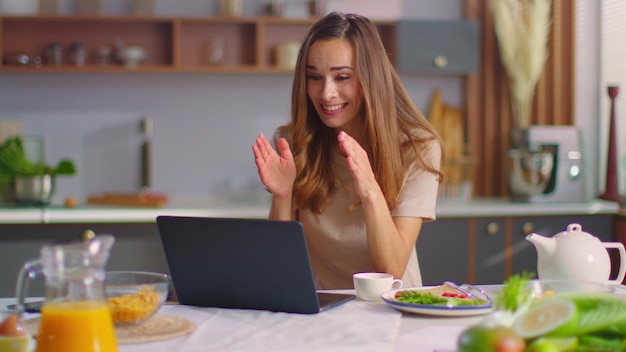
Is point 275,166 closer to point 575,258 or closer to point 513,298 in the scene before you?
point 575,258

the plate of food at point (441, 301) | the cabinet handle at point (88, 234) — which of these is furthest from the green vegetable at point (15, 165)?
the plate of food at point (441, 301)

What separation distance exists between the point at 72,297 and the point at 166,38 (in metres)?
3.01

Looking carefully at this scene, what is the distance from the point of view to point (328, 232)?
2312mm

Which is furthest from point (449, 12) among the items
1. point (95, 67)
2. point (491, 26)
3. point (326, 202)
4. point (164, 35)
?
point (326, 202)

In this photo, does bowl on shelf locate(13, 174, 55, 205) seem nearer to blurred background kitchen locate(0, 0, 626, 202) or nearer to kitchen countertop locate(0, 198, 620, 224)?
kitchen countertop locate(0, 198, 620, 224)

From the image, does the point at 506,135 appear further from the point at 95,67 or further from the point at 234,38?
the point at 95,67

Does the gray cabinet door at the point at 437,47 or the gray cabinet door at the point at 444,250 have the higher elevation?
the gray cabinet door at the point at 437,47

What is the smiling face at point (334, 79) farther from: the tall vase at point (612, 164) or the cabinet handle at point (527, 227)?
the tall vase at point (612, 164)

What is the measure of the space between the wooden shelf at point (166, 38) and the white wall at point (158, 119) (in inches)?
3.5

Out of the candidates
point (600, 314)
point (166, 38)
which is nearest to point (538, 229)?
point (166, 38)

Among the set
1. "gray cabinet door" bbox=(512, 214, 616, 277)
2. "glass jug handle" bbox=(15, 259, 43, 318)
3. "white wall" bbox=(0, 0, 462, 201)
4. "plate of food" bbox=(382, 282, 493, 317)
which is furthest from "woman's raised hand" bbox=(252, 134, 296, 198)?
"white wall" bbox=(0, 0, 462, 201)

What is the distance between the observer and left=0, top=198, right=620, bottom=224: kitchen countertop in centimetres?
342

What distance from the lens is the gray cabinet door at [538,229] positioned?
12.1 ft

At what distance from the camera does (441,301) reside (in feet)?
5.24
